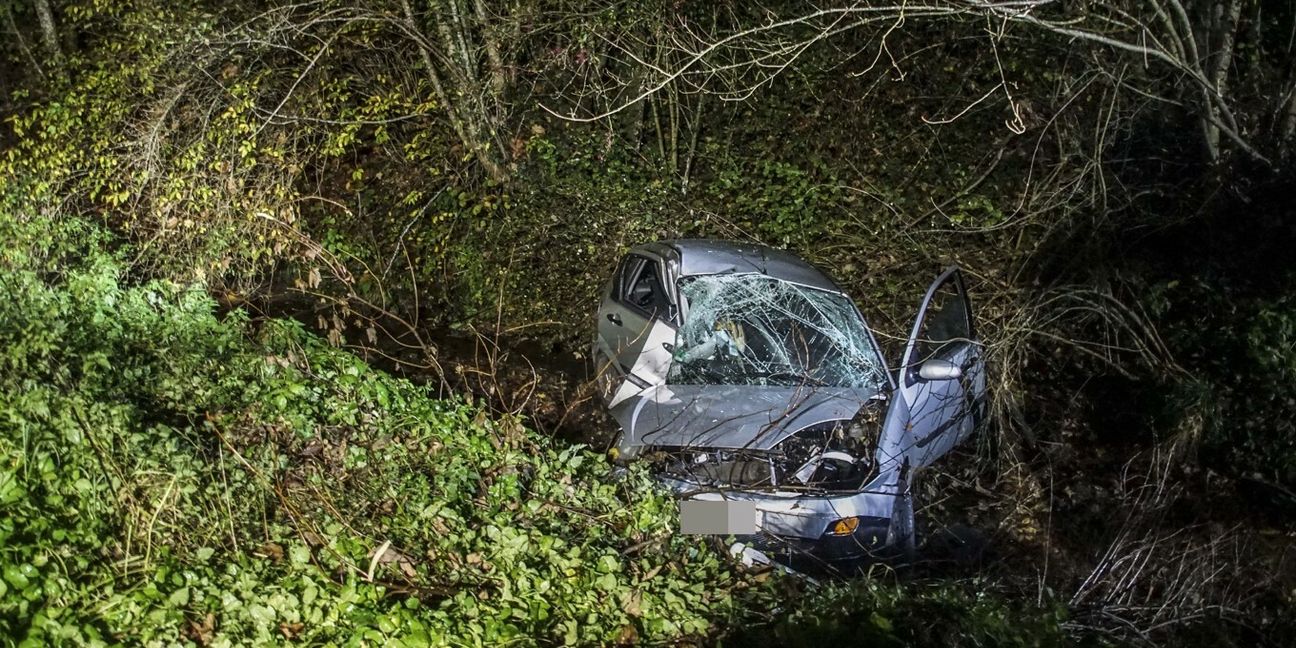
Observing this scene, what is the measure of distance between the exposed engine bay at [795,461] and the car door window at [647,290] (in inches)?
50.1

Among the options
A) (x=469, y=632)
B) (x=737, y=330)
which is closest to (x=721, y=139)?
(x=737, y=330)

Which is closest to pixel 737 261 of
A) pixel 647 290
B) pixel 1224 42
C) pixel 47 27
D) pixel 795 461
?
pixel 647 290

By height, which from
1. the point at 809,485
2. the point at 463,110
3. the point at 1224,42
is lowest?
the point at 809,485

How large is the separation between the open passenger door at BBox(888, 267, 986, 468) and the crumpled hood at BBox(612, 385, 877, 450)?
298 millimetres

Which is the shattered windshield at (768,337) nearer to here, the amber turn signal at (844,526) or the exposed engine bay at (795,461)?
the exposed engine bay at (795,461)

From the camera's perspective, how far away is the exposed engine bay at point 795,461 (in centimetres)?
570

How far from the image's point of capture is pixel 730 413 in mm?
5910

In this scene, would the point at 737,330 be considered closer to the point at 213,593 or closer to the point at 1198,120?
the point at 213,593

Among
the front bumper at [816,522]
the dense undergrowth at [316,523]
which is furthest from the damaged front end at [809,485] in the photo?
the dense undergrowth at [316,523]

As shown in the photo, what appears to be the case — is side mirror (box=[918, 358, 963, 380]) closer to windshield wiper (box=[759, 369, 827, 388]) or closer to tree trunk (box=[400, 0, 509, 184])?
windshield wiper (box=[759, 369, 827, 388])

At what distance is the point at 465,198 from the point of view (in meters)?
11.2

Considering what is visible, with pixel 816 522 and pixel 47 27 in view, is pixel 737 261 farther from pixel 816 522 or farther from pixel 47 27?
pixel 47 27

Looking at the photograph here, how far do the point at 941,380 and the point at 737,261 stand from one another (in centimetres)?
164

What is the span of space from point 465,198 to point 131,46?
3.84 m
